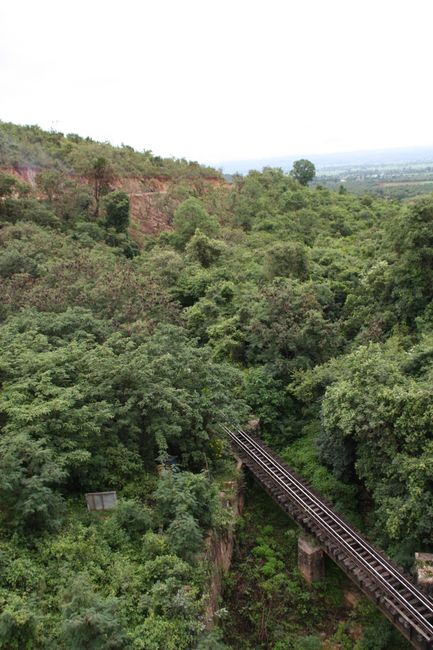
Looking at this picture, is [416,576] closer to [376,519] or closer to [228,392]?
[376,519]

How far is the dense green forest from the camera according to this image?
999 cm

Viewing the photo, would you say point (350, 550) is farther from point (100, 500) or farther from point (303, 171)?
point (303, 171)

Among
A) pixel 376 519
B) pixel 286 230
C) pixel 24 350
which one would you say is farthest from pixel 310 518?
pixel 286 230

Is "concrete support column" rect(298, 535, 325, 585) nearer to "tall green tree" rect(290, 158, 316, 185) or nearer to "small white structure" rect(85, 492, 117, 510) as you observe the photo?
"small white structure" rect(85, 492, 117, 510)

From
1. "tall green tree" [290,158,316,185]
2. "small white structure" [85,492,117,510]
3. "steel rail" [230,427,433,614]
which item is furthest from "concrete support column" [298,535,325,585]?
"tall green tree" [290,158,316,185]

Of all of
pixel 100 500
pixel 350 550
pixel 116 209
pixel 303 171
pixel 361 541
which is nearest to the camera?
pixel 100 500

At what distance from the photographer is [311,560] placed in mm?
13977

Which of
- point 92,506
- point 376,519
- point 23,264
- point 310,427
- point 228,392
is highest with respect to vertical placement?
point 23,264

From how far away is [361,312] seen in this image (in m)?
22.4

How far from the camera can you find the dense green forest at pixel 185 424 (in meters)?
9.99

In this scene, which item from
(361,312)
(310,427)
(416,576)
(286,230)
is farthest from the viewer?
(286,230)

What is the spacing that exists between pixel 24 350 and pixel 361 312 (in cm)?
1399

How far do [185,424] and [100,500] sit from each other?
3.28 metres

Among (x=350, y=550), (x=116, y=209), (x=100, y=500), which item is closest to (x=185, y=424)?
(x=100, y=500)
